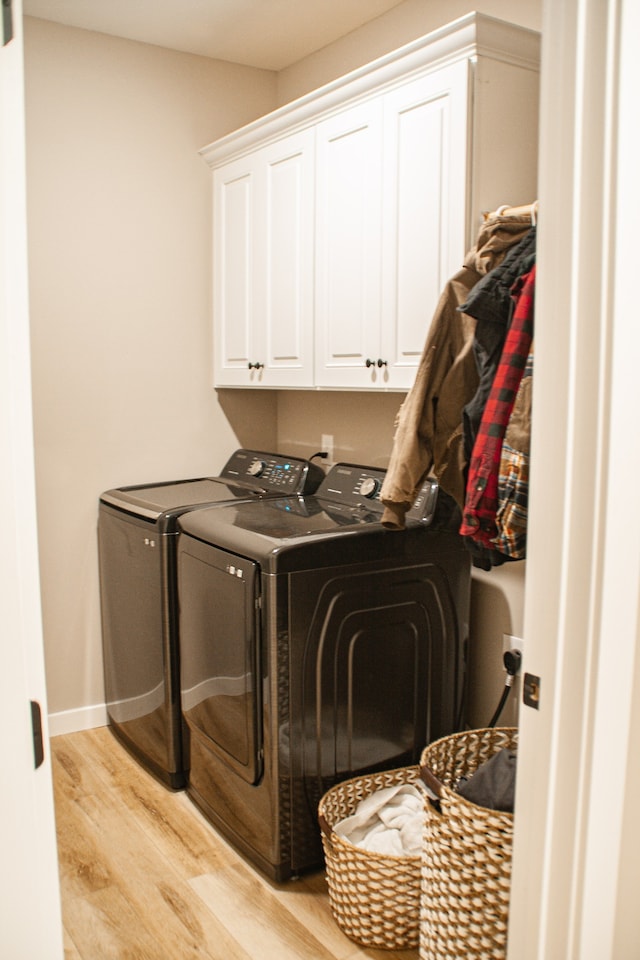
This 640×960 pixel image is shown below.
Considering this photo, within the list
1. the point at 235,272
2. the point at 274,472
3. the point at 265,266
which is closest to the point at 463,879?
the point at 274,472

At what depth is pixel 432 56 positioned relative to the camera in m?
2.23

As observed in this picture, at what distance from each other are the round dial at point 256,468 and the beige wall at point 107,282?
0.29 m

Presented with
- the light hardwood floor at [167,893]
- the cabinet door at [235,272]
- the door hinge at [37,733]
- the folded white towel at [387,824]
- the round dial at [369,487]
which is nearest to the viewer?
the door hinge at [37,733]

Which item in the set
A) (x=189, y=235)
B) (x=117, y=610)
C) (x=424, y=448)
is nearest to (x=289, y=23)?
(x=189, y=235)

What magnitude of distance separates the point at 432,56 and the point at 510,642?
173cm

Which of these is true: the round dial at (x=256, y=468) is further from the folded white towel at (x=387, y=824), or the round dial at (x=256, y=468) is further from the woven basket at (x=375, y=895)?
the woven basket at (x=375, y=895)

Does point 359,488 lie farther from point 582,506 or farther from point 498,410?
point 582,506

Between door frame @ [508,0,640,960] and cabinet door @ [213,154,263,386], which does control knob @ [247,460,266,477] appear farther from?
door frame @ [508,0,640,960]

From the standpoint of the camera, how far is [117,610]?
3082 mm

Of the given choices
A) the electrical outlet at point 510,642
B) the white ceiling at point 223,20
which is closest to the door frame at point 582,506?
the electrical outlet at point 510,642

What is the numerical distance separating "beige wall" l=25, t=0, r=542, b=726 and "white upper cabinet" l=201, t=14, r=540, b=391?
7.0 inches

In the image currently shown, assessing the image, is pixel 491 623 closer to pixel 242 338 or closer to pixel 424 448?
pixel 424 448

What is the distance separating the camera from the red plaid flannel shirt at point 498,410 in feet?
5.19

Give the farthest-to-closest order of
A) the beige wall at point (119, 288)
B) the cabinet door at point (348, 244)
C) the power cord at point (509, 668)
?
the beige wall at point (119, 288)
the cabinet door at point (348, 244)
the power cord at point (509, 668)
